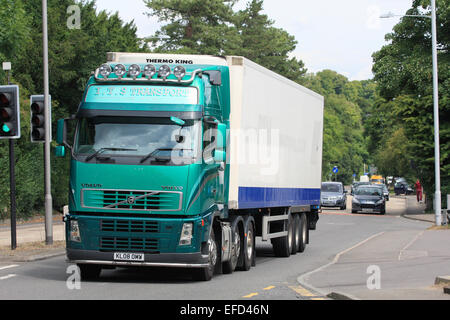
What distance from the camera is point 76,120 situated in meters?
15.2

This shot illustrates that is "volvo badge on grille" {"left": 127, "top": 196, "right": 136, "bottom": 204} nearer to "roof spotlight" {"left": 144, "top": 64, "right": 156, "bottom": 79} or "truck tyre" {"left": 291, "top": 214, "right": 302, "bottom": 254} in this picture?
"roof spotlight" {"left": 144, "top": 64, "right": 156, "bottom": 79}

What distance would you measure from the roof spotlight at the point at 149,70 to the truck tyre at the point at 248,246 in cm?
391

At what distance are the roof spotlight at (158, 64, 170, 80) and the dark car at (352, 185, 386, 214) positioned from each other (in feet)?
126

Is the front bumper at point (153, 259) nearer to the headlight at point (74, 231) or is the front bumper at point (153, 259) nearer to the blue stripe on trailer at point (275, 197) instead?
the headlight at point (74, 231)

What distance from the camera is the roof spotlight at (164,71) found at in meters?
15.1

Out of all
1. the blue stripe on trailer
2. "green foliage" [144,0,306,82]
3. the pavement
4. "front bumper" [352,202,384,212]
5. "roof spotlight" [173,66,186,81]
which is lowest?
"front bumper" [352,202,384,212]

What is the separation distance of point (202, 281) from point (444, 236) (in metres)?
14.2

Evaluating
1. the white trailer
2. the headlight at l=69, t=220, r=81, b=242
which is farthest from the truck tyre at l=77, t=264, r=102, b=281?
the white trailer

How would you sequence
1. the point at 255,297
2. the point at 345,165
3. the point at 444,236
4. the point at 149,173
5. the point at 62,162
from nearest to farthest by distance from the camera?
the point at 255,297 → the point at 149,173 → the point at 444,236 → the point at 62,162 → the point at 345,165

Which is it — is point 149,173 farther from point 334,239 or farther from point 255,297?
point 334,239

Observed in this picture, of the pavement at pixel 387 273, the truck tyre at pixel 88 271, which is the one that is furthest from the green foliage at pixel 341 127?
the truck tyre at pixel 88 271

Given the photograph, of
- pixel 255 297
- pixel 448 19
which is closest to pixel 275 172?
pixel 255 297

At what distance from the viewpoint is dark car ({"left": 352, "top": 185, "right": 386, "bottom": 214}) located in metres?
52.4

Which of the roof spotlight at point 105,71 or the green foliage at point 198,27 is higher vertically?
the green foliage at point 198,27
